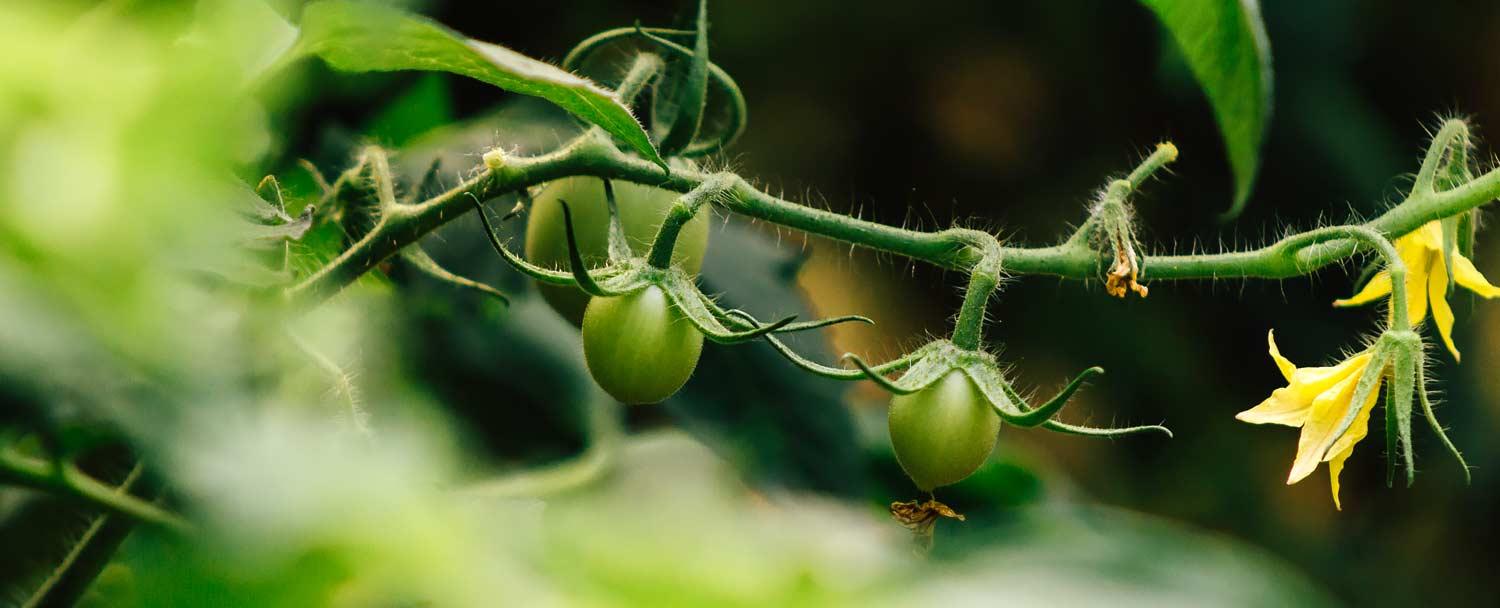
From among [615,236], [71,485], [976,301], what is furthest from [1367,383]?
[71,485]

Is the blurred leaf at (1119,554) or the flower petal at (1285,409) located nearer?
the flower petal at (1285,409)

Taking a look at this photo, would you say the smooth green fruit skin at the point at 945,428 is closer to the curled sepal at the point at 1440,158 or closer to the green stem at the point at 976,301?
the green stem at the point at 976,301

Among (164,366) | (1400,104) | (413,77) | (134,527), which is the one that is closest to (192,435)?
(164,366)

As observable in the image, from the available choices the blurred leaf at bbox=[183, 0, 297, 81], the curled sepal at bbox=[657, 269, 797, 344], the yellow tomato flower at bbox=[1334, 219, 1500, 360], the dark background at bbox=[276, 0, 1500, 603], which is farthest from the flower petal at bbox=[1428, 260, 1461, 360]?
the dark background at bbox=[276, 0, 1500, 603]

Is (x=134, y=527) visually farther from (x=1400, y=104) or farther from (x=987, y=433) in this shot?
(x=1400, y=104)

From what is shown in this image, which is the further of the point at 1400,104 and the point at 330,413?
the point at 1400,104

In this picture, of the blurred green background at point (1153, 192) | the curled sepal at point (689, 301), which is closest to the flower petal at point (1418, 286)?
the curled sepal at point (689, 301)
